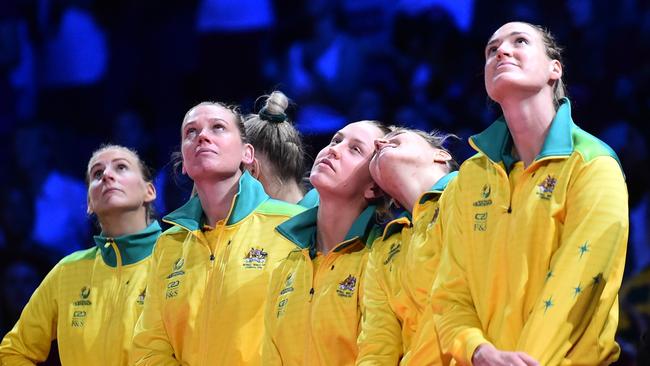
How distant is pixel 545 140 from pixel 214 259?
1.49 m

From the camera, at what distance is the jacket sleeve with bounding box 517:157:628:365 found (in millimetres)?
2586

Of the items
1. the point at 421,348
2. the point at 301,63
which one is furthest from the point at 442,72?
the point at 421,348

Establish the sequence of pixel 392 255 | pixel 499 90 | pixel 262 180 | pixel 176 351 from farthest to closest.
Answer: pixel 262 180, pixel 176 351, pixel 392 255, pixel 499 90

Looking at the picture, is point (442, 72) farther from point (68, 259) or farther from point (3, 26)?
point (3, 26)

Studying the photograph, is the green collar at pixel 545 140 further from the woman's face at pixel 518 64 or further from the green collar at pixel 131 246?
the green collar at pixel 131 246

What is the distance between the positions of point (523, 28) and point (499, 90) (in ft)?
0.80

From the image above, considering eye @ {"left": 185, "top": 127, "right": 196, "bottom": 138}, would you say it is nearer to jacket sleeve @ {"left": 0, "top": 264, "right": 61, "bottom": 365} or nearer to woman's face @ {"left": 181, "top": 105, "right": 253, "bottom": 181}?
woman's face @ {"left": 181, "top": 105, "right": 253, "bottom": 181}

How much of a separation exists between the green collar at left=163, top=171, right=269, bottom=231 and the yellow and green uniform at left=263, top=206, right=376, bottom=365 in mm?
340

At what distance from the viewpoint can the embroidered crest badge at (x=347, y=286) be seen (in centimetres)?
344

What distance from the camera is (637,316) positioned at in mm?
4980

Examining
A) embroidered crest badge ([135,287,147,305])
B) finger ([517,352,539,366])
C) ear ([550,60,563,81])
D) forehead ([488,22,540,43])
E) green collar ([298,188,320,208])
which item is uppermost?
forehead ([488,22,540,43])

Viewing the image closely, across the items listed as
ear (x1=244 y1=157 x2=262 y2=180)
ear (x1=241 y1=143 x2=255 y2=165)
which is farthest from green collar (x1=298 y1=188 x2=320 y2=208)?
ear (x1=241 y1=143 x2=255 y2=165)

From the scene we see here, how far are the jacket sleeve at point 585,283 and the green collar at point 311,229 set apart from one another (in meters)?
0.96

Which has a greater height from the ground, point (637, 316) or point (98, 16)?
point (98, 16)
